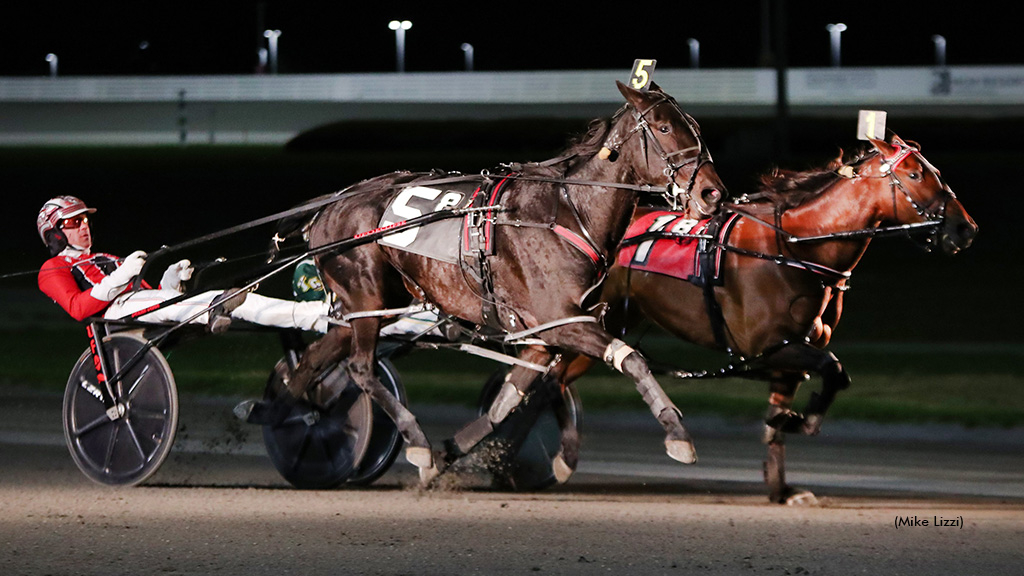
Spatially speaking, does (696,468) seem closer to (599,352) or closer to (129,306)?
(599,352)

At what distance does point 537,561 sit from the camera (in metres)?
6.18

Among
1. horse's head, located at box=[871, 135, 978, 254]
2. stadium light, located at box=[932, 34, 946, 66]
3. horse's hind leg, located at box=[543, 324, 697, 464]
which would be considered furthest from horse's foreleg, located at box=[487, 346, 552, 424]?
stadium light, located at box=[932, 34, 946, 66]

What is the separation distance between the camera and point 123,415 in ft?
25.8

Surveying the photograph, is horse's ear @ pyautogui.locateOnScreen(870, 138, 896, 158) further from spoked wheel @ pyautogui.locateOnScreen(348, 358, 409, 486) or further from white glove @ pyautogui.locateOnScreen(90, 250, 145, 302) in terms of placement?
white glove @ pyautogui.locateOnScreen(90, 250, 145, 302)

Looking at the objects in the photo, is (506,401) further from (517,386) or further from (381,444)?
(381,444)

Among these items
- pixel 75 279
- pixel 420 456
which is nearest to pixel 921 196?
pixel 420 456

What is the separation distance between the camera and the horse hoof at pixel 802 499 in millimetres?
7547

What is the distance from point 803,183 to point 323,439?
289 centimetres

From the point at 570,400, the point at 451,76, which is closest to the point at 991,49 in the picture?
the point at 451,76

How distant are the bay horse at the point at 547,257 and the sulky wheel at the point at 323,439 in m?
0.25

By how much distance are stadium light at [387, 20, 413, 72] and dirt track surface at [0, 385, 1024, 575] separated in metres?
59.0

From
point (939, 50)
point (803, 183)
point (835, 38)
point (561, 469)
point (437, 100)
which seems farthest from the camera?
point (835, 38)

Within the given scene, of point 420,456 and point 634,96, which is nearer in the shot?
point 634,96

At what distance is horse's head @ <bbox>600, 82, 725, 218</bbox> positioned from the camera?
259 inches
